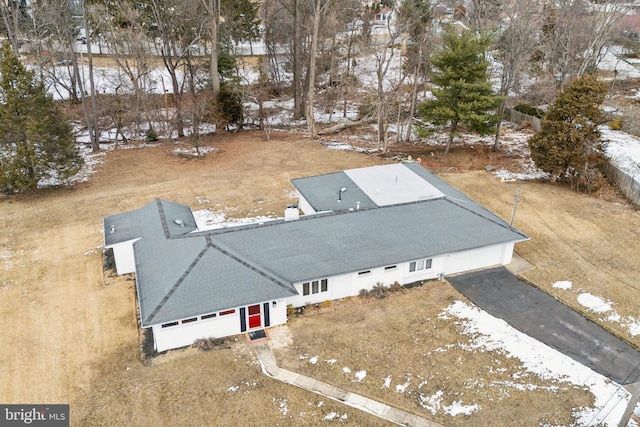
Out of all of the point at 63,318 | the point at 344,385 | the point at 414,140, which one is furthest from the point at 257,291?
the point at 414,140

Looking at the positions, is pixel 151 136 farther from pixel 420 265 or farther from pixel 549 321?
pixel 549 321

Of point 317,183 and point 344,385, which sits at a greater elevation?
point 317,183

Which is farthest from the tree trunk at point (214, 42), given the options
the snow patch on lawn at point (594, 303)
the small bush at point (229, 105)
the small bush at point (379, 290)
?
the snow patch on lawn at point (594, 303)

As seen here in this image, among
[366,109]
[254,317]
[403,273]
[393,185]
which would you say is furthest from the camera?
[366,109]

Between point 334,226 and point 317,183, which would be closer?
point 334,226

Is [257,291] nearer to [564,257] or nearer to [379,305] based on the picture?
[379,305]

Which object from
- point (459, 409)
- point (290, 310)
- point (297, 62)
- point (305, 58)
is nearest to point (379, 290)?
point (290, 310)

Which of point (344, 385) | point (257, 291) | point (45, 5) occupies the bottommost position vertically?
point (344, 385)
